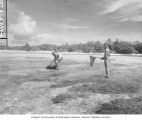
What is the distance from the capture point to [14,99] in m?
5.79

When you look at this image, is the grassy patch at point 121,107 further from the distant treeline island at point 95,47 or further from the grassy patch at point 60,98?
the distant treeline island at point 95,47

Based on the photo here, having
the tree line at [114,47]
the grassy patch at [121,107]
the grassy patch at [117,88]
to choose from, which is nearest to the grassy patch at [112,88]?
the grassy patch at [117,88]

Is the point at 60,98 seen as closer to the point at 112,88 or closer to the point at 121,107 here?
the point at 121,107

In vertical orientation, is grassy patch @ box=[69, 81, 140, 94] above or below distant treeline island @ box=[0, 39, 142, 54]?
below

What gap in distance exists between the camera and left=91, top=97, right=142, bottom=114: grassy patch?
4.89 meters

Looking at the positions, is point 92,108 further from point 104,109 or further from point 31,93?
point 31,93

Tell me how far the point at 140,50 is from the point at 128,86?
97.5ft

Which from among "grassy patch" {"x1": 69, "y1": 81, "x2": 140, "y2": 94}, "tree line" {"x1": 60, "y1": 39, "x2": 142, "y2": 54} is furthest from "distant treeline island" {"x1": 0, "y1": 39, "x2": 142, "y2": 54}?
"grassy patch" {"x1": 69, "y1": 81, "x2": 140, "y2": 94}

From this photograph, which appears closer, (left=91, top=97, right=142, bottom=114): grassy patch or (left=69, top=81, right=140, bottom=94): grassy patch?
(left=91, top=97, right=142, bottom=114): grassy patch

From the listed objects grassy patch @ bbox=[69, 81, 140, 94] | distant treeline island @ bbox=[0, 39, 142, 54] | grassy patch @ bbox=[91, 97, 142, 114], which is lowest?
grassy patch @ bbox=[91, 97, 142, 114]

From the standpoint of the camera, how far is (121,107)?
5.09 metres

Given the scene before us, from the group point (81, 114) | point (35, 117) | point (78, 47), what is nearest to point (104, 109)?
point (81, 114)

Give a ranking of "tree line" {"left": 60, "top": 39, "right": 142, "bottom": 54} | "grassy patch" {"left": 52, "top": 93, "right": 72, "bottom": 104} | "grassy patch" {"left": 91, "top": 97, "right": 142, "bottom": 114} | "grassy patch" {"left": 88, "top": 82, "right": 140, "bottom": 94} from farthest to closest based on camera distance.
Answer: "tree line" {"left": 60, "top": 39, "right": 142, "bottom": 54} < "grassy patch" {"left": 88, "top": 82, "right": 140, "bottom": 94} < "grassy patch" {"left": 52, "top": 93, "right": 72, "bottom": 104} < "grassy patch" {"left": 91, "top": 97, "right": 142, "bottom": 114}

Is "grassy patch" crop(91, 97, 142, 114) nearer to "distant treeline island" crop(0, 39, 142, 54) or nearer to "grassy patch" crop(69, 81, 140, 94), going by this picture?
"grassy patch" crop(69, 81, 140, 94)
